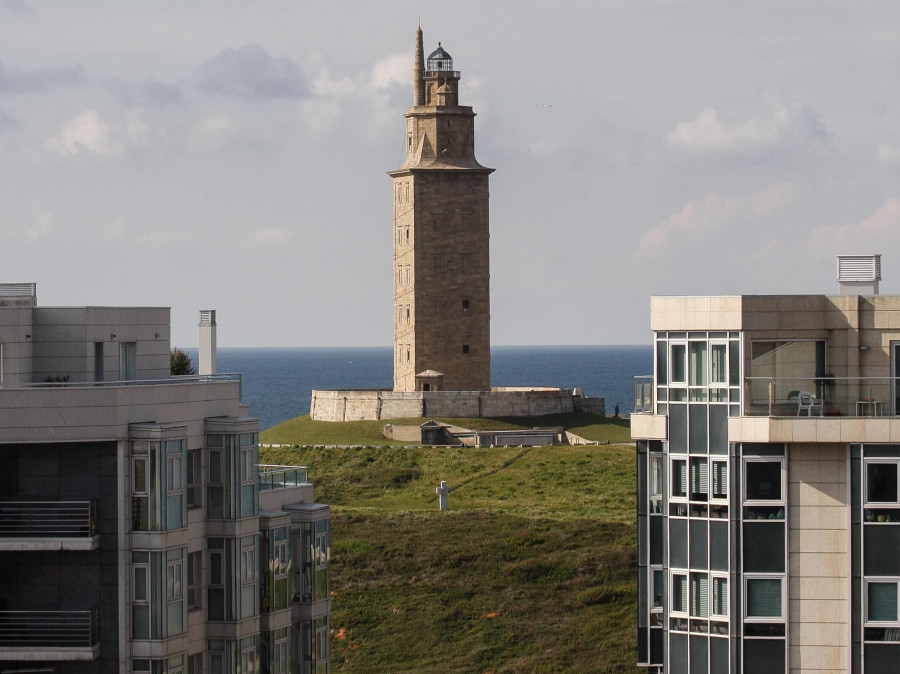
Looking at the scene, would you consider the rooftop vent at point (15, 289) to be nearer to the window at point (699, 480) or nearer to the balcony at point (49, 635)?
the balcony at point (49, 635)

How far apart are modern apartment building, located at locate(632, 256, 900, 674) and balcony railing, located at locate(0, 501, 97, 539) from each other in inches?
409

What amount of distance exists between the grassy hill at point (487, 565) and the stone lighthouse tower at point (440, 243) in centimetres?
1933

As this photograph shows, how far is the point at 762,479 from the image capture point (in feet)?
100

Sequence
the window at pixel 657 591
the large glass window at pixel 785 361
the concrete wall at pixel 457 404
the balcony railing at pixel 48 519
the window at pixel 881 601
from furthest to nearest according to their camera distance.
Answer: the concrete wall at pixel 457 404 → the window at pixel 657 591 → the large glass window at pixel 785 361 → the balcony railing at pixel 48 519 → the window at pixel 881 601

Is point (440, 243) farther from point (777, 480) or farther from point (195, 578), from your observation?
point (777, 480)

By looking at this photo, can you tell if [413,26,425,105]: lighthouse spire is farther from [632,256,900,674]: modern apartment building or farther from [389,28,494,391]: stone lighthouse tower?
[632,256,900,674]: modern apartment building

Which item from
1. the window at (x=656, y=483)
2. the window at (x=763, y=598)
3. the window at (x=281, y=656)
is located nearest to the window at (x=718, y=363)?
the window at (x=656, y=483)

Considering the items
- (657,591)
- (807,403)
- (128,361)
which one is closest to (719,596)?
(657,591)

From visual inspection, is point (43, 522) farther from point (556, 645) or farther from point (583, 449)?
point (583, 449)

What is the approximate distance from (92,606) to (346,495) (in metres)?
44.8

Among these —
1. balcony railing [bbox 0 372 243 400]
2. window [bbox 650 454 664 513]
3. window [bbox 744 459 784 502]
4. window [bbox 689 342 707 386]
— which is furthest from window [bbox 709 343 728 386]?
balcony railing [bbox 0 372 243 400]

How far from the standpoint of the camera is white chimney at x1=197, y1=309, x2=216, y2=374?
40.2m

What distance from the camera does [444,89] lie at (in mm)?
97438

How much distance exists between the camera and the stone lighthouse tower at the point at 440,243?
317 feet
